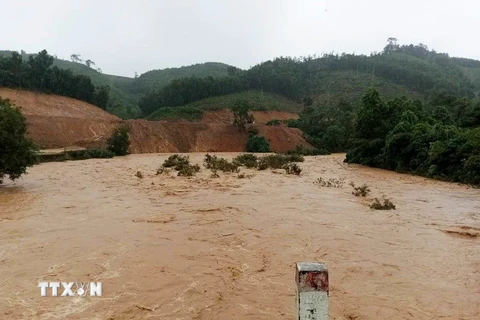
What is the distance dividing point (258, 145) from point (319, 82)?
47.8 meters

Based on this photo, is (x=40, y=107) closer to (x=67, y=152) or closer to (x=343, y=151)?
(x=67, y=152)

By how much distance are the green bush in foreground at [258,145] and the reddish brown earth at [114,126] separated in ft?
5.35

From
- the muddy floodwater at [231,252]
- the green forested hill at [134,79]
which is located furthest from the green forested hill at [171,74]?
the muddy floodwater at [231,252]

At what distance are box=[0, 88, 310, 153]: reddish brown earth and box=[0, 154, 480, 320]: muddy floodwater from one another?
2595cm

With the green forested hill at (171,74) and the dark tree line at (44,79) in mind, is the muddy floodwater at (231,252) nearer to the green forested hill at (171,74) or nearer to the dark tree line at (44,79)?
the dark tree line at (44,79)

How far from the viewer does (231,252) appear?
8.00 m

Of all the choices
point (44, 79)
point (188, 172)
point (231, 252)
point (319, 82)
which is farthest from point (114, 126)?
point (319, 82)

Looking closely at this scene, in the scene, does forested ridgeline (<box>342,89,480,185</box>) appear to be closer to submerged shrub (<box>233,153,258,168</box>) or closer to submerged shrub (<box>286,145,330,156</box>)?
submerged shrub (<box>233,153,258,168</box>)

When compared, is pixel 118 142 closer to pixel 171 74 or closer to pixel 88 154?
pixel 88 154

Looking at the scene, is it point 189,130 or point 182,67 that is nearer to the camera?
point 189,130

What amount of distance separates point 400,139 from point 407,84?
6457 centimetres

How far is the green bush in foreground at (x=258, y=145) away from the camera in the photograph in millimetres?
43719

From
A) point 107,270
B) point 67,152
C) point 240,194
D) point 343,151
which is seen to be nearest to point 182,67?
point 343,151

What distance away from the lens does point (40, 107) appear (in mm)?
49125
